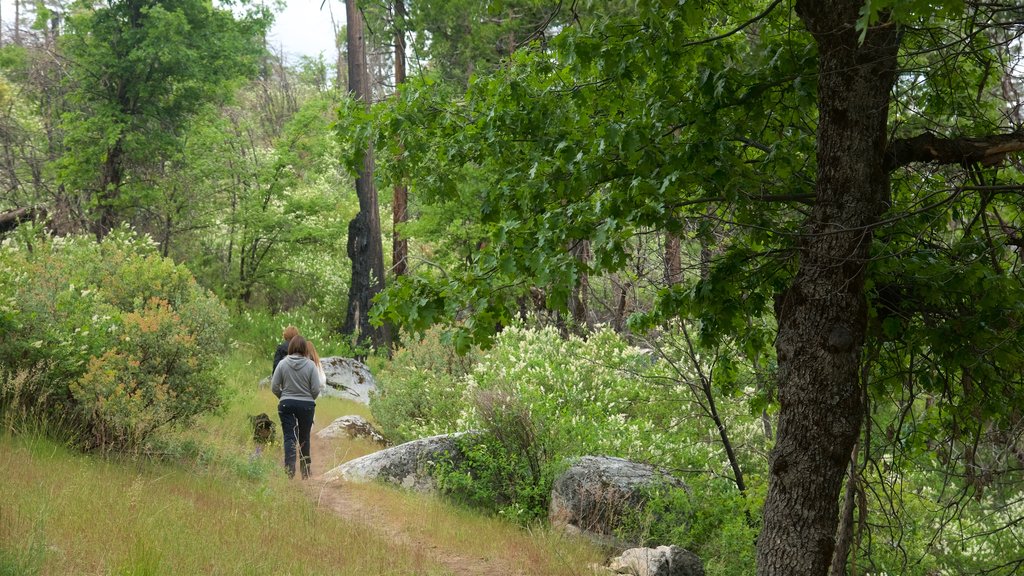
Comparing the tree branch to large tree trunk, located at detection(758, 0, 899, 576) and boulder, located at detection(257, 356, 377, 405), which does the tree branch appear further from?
boulder, located at detection(257, 356, 377, 405)

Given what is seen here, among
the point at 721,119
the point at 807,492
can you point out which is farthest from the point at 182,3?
the point at 807,492

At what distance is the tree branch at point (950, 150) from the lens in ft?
15.6

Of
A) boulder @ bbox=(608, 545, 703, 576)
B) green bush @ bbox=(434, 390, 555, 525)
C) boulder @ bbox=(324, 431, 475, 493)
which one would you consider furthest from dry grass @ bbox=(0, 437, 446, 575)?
green bush @ bbox=(434, 390, 555, 525)

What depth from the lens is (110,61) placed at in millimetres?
18750

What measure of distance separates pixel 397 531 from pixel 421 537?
0.27m

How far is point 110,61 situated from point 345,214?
9.40 metres

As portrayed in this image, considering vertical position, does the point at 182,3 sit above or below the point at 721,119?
above

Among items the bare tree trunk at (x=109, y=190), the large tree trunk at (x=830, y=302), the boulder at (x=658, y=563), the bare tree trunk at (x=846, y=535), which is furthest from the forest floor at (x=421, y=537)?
the bare tree trunk at (x=109, y=190)

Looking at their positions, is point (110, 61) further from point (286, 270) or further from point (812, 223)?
point (812, 223)

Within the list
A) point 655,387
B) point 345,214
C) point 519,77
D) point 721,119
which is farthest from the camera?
point 345,214

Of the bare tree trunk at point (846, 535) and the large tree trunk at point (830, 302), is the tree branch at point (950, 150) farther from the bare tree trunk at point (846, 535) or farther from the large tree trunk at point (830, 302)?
the bare tree trunk at point (846, 535)

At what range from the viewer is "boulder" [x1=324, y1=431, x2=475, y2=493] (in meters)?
10.0

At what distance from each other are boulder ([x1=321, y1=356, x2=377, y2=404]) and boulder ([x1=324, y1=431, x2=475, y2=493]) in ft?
28.1

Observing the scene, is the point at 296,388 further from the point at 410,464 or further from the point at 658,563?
the point at 658,563
